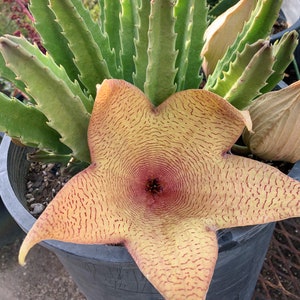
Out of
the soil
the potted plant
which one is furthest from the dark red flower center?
the soil

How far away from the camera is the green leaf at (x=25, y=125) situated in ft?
2.04

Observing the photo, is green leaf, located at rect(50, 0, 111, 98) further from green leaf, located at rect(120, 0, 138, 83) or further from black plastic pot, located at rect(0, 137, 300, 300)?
black plastic pot, located at rect(0, 137, 300, 300)

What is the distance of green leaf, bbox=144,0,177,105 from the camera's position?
0.56 m

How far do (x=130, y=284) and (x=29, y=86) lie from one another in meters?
0.35

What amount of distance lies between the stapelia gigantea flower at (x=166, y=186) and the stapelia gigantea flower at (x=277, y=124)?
0.07m

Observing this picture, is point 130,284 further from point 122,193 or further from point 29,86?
point 29,86

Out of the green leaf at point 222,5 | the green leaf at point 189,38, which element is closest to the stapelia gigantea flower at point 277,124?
the green leaf at point 189,38

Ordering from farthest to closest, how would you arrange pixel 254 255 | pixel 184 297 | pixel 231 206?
pixel 254 255
pixel 231 206
pixel 184 297

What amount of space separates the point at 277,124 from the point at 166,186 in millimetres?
173

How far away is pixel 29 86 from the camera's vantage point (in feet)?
1.78

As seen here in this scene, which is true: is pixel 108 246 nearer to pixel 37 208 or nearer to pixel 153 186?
pixel 153 186

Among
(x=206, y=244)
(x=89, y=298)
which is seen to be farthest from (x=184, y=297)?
(x=89, y=298)

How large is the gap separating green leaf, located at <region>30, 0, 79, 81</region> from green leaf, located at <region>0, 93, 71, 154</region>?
0.10m

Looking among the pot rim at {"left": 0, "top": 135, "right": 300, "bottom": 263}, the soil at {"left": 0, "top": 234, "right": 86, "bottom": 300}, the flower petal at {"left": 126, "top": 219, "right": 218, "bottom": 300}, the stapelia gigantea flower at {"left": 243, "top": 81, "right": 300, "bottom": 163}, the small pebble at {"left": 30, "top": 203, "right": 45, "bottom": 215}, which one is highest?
the stapelia gigantea flower at {"left": 243, "top": 81, "right": 300, "bottom": 163}
